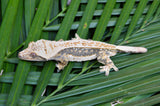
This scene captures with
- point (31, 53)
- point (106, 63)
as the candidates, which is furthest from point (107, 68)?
point (31, 53)

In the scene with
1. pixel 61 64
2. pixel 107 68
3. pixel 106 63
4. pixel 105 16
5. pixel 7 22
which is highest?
pixel 105 16

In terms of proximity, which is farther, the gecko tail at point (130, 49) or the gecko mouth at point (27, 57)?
the gecko tail at point (130, 49)

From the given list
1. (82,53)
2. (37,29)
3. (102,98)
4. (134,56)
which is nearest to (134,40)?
(134,56)

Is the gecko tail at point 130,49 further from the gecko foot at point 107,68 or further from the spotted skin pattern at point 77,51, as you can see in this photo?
the gecko foot at point 107,68

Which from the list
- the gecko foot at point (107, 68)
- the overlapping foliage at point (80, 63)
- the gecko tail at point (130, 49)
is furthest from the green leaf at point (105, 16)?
the gecko foot at point (107, 68)

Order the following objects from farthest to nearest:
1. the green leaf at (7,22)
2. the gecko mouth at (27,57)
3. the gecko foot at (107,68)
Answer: the gecko foot at (107,68) → the gecko mouth at (27,57) → the green leaf at (7,22)

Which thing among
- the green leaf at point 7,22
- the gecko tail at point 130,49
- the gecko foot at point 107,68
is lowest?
the gecko foot at point 107,68

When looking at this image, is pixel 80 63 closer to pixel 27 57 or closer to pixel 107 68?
pixel 107 68

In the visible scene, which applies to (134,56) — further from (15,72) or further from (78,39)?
(15,72)
